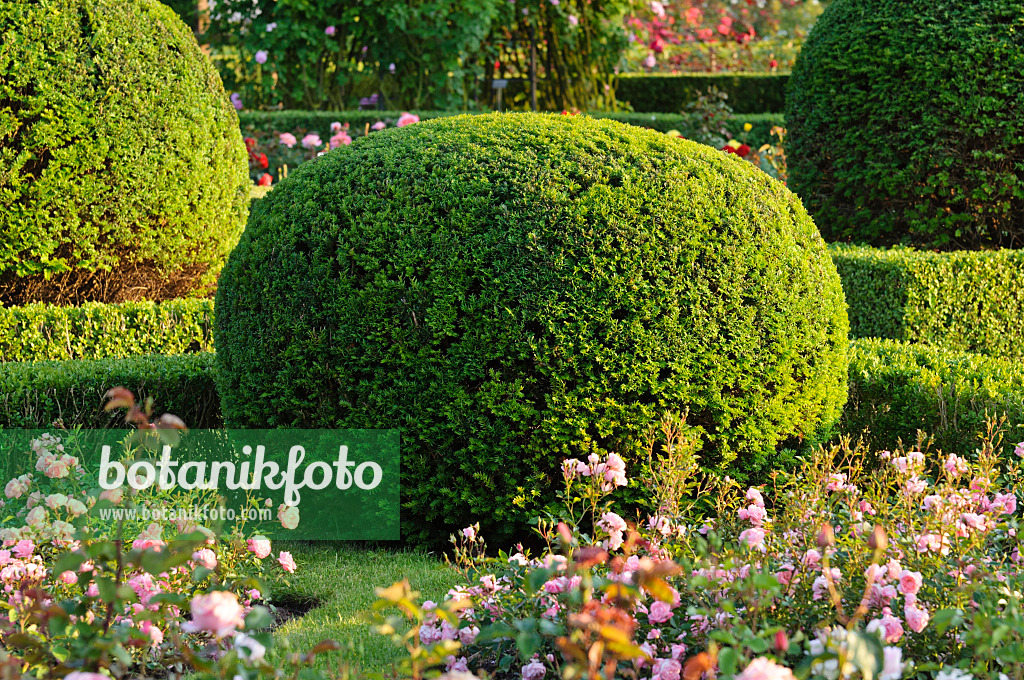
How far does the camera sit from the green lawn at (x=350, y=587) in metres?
3.06

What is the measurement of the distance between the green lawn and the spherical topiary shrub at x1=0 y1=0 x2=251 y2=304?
3.40 meters

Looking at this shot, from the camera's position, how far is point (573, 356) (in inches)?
140

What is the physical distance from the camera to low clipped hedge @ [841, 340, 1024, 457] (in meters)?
4.27

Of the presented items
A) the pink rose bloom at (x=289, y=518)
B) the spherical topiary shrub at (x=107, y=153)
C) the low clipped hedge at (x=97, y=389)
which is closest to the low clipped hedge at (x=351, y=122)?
the spherical topiary shrub at (x=107, y=153)

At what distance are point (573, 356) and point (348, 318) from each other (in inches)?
34.7

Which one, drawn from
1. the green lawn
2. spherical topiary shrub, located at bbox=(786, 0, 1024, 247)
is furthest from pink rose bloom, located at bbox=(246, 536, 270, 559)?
spherical topiary shrub, located at bbox=(786, 0, 1024, 247)

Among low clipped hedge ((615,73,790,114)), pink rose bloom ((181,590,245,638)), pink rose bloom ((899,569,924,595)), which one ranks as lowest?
pink rose bloom ((899,569,924,595))

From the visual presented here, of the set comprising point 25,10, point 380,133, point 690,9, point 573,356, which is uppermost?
point 690,9

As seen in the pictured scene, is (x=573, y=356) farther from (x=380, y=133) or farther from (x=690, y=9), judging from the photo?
(x=690, y=9)

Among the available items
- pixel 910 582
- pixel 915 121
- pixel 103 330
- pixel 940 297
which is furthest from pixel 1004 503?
pixel 103 330

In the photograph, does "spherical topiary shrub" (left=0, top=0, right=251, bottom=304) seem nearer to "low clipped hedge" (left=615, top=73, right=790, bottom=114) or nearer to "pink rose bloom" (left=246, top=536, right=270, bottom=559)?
"pink rose bloom" (left=246, top=536, right=270, bottom=559)

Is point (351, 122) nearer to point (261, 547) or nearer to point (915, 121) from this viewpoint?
point (915, 121)

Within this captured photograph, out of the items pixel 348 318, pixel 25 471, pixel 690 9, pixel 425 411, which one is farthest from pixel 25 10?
pixel 690 9

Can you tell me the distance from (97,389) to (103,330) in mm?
1150
